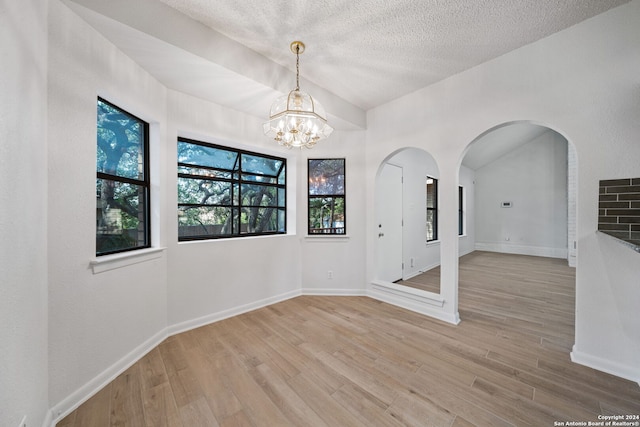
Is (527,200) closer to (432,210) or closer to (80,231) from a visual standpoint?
(432,210)

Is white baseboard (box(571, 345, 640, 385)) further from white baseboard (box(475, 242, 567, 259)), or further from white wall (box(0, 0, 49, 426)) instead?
white baseboard (box(475, 242, 567, 259))

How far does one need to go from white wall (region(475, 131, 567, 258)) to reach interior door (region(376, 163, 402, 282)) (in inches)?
218

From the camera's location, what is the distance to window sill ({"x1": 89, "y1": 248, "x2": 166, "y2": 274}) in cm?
177

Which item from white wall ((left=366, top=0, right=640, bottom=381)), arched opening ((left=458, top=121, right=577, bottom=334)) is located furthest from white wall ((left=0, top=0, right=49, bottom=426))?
arched opening ((left=458, top=121, right=577, bottom=334))

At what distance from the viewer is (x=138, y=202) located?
232 centimetres

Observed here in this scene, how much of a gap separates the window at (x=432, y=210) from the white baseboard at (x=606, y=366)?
3.48 m

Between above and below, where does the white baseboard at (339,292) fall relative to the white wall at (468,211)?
below

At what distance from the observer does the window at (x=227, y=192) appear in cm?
282

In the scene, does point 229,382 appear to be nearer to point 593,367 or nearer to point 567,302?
point 593,367

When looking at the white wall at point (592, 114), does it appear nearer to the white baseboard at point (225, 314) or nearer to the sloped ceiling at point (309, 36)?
the sloped ceiling at point (309, 36)

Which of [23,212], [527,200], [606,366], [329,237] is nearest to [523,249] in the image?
[527,200]

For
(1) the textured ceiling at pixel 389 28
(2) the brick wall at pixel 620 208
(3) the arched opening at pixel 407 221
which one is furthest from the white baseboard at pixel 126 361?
(2) the brick wall at pixel 620 208

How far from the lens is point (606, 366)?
1.90 metres

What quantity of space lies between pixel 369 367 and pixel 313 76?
3.15 m
